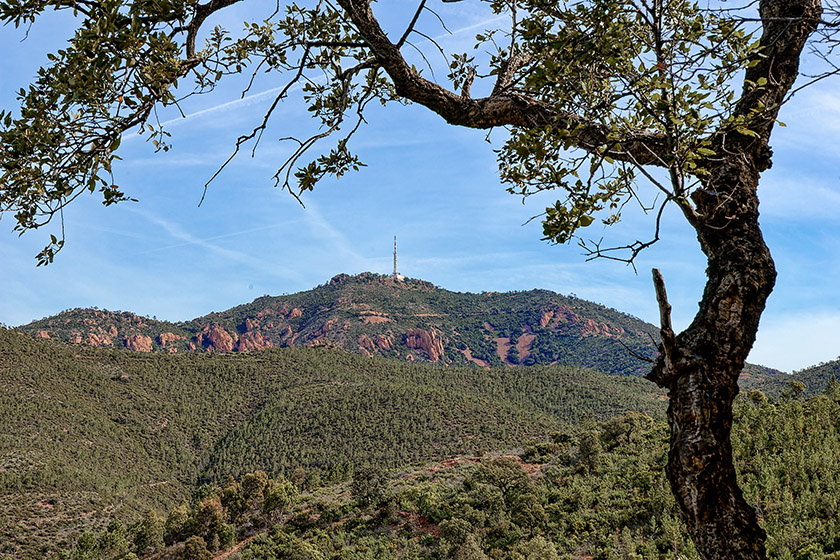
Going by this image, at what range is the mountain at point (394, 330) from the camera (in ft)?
501

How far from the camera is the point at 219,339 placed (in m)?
171

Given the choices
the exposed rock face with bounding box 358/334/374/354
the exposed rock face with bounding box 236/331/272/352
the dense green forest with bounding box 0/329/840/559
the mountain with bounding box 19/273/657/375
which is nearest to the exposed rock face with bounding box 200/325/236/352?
the mountain with bounding box 19/273/657/375

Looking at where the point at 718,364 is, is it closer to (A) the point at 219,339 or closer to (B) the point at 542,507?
(B) the point at 542,507

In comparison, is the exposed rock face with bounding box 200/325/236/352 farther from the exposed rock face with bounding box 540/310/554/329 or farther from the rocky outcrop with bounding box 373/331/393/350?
Result: the exposed rock face with bounding box 540/310/554/329

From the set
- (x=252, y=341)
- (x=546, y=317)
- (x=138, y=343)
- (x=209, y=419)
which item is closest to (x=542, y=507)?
(x=209, y=419)

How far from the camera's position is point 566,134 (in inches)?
82.5

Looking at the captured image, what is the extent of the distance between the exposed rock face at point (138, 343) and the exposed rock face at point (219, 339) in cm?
2246

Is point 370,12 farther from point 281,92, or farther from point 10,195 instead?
point 10,195

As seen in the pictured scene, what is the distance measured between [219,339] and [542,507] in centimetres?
16537

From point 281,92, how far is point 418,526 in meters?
26.7

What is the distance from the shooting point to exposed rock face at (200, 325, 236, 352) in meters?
170

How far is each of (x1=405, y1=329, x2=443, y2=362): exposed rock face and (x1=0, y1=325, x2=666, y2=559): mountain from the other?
2679 inches

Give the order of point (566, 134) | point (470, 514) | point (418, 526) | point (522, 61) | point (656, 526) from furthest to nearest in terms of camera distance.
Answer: point (418, 526)
point (470, 514)
point (656, 526)
point (522, 61)
point (566, 134)

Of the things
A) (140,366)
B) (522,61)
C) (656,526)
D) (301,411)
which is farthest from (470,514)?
(140,366)
